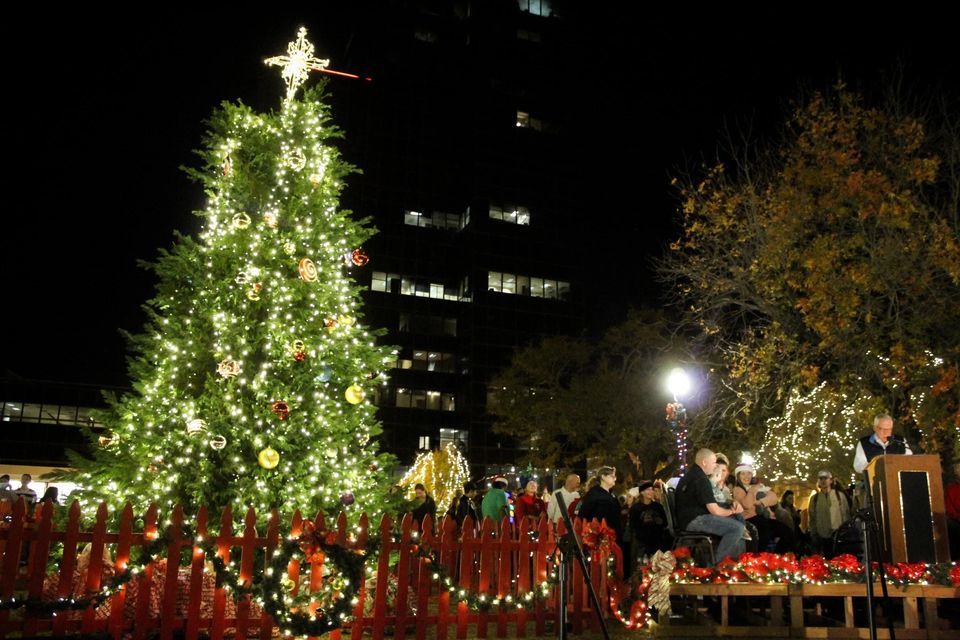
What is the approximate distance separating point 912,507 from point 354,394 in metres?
6.90

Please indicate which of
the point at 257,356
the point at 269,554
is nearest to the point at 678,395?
the point at 257,356

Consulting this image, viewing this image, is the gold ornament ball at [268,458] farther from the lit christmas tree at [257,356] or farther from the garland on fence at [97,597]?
the garland on fence at [97,597]

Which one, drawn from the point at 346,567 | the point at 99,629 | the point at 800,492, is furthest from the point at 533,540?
the point at 800,492

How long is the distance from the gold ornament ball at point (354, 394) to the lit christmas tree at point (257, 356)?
0.03m

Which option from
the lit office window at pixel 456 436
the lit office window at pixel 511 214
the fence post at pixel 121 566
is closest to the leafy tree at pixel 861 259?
the fence post at pixel 121 566

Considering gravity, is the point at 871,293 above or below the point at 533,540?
above

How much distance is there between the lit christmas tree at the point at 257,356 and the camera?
9.09m

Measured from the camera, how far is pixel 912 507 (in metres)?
8.24

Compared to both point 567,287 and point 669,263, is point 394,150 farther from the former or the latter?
point 669,263

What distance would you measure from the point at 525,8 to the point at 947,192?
75.0 meters

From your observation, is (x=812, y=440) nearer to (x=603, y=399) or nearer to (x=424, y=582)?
(x=603, y=399)

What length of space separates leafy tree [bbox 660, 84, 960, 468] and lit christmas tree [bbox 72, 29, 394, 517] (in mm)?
8433

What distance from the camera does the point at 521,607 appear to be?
8.09 m

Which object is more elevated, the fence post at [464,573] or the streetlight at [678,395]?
the streetlight at [678,395]
